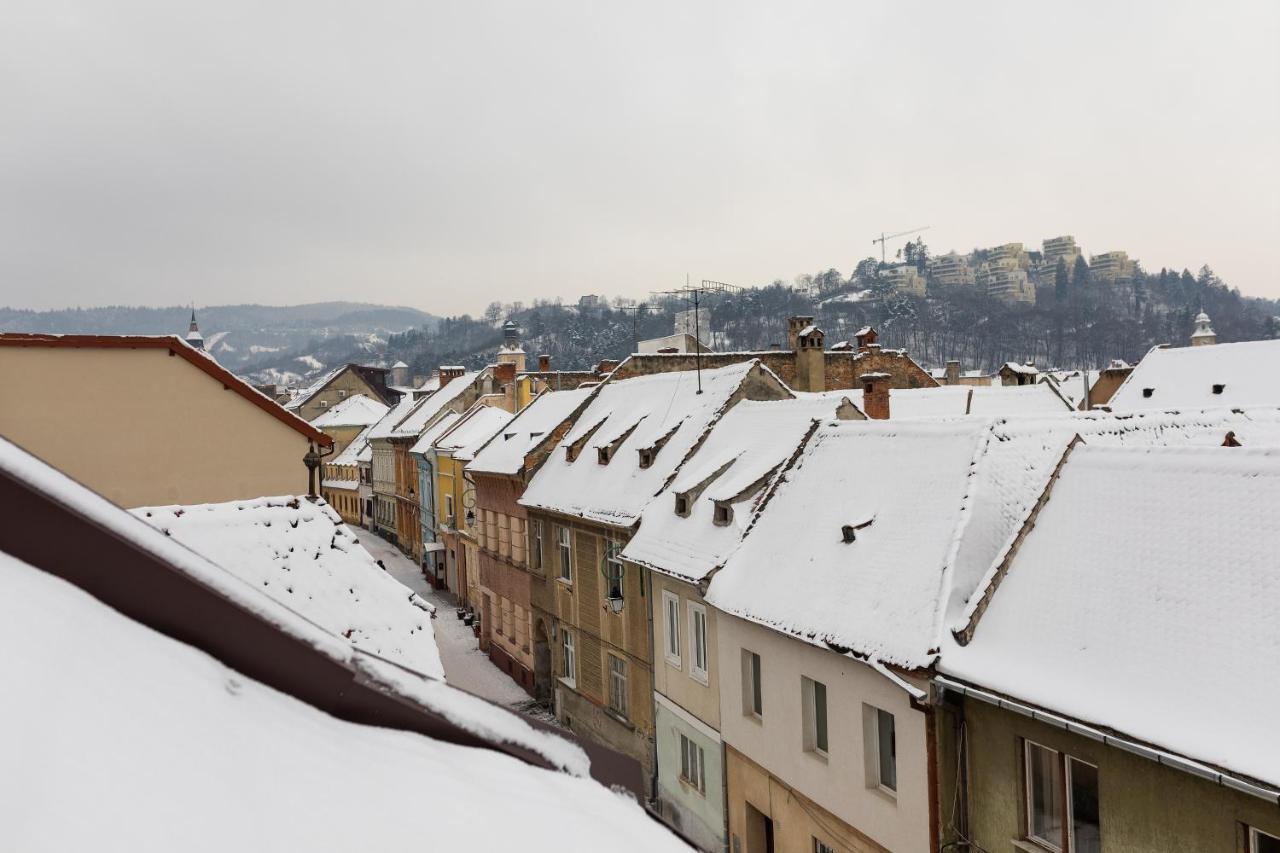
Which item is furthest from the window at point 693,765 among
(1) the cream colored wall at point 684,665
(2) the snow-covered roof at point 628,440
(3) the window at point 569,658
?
(3) the window at point 569,658

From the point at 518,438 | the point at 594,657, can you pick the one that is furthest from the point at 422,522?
the point at 594,657

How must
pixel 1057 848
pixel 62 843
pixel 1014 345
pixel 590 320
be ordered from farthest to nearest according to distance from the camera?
1. pixel 1014 345
2. pixel 590 320
3. pixel 1057 848
4. pixel 62 843

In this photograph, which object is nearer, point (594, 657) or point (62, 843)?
point (62, 843)

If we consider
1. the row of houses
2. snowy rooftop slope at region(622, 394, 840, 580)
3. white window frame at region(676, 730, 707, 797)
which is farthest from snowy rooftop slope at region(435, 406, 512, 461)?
white window frame at region(676, 730, 707, 797)

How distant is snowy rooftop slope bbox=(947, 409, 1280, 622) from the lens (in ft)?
39.7

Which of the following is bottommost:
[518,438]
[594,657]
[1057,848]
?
[594,657]

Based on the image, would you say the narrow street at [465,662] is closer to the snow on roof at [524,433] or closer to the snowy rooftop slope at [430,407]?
the snow on roof at [524,433]

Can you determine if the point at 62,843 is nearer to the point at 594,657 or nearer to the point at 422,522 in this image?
Answer: the point at 594,657

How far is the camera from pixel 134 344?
10.7 metres

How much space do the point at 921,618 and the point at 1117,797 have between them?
3.07 metres

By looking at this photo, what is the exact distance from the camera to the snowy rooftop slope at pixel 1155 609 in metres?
8.29

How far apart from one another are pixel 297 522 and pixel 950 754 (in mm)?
8487

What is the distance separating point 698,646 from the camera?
18.4 metres

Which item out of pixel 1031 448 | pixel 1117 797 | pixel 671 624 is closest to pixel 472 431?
pixel 671 624
